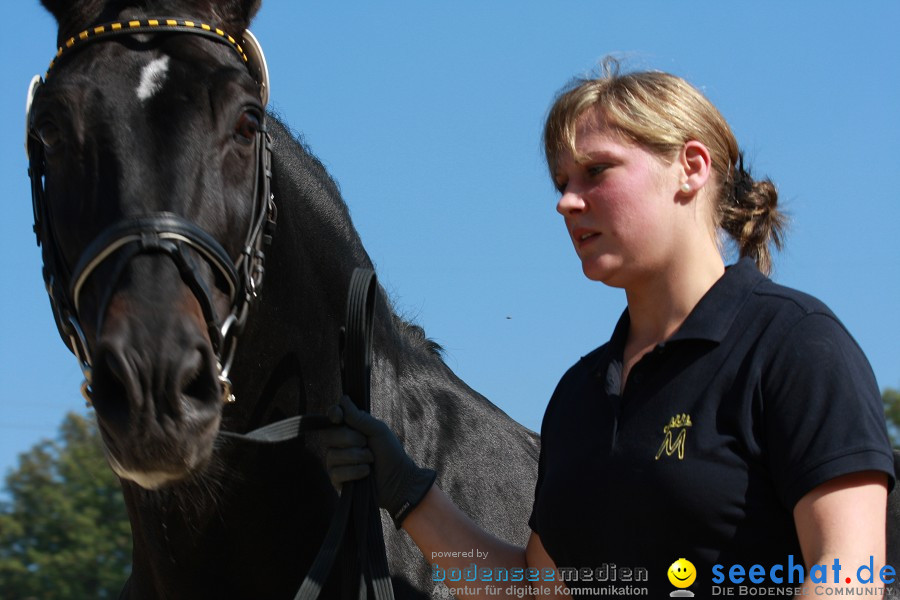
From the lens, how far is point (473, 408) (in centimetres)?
417

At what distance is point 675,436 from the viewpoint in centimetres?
245

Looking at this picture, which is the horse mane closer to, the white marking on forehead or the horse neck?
the white marking on forehead

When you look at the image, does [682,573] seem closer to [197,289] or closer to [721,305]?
[721,305]

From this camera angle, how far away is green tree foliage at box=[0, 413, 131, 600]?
13516 millimetres

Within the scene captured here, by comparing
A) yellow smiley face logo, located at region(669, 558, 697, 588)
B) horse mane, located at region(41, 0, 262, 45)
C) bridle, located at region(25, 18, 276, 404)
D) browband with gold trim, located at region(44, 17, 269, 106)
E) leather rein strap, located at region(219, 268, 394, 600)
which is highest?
horse mane, located at region(41, 0, 262, 45)

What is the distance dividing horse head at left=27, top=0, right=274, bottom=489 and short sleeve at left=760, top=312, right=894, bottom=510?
127cm

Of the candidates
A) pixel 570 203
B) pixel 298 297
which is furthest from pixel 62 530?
pixel 570 203

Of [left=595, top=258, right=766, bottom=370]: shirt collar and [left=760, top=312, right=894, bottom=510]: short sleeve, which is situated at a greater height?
[left=595, top=258, right=766, bottom=370]: shirt collar

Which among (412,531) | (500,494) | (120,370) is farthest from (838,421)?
(500,494)

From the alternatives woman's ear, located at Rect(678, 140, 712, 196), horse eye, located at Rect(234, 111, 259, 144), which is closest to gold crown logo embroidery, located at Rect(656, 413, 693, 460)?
woman's ear, located at Rect(678, 140, 712, 196)

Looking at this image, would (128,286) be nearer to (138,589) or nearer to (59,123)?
(59,123)

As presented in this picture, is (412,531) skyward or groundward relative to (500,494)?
groundward

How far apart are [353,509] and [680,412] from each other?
1.00 m

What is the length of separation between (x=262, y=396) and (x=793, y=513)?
1549 millimetres
